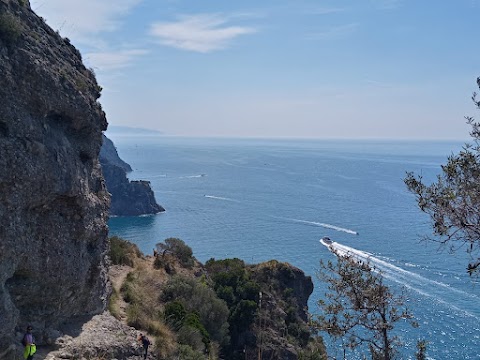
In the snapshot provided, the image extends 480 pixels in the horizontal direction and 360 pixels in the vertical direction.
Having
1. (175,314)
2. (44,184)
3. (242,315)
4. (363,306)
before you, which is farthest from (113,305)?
(242,315)

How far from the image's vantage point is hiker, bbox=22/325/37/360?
1136 centimetres

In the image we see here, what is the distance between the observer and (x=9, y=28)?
42.1 ft

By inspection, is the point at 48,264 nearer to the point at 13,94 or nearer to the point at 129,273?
the point at 13,94

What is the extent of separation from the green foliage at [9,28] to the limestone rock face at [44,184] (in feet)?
0.09

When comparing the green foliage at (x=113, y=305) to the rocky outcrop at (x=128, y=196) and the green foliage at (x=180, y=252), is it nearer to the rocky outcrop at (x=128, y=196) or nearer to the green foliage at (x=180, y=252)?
the green foliage at (x=180, y=252)

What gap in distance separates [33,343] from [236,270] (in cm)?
2010

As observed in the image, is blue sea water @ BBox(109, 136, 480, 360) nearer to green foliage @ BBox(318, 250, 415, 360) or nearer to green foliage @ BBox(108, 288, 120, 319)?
green foliage @ BBox(318, 250, 415, 360)

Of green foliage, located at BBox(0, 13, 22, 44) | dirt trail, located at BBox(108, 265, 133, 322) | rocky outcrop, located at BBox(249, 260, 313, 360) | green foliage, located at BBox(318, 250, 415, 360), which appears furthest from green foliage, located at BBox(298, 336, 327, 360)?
green foliage, located at BBox(0, 13, 22, 44)

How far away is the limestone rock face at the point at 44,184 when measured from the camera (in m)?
11.8

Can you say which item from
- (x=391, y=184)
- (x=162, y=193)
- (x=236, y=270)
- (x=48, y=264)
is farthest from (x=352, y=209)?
(x=48, y=264)

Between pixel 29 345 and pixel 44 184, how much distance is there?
4356 mm

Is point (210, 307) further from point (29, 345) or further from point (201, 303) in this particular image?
point (29, 345)

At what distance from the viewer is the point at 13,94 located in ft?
41.1

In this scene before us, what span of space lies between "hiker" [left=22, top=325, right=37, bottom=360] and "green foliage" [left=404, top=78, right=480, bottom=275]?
10.2 m
